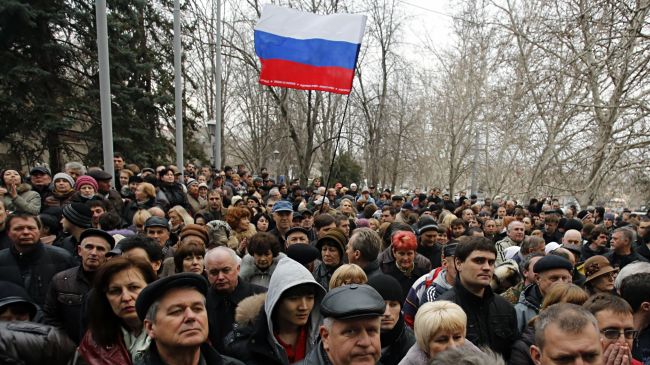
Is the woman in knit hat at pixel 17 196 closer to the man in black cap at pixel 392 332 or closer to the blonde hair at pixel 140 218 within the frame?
the blonde hair at pixel 140 218

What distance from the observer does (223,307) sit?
3.71 meters

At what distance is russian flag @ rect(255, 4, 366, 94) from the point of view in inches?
325

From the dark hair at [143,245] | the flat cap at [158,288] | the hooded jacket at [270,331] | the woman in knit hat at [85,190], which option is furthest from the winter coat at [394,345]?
the woman in knit hat at [85,190]

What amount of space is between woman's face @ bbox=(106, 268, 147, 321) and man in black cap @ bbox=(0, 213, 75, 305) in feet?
5.85

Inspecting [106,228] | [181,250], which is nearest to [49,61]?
[106,228]

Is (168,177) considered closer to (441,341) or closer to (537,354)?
(441,341)

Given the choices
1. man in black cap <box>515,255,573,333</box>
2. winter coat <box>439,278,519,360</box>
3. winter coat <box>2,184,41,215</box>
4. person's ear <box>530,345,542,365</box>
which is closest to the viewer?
person's ear <box>530,345,542,365</box>

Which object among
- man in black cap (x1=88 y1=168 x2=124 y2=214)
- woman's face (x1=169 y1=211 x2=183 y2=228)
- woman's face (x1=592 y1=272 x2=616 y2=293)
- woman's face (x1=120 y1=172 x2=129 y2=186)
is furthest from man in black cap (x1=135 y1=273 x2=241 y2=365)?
woman's face (x1=120 y1=172 x2=129 y2=186)

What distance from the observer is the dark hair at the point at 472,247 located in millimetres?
3494

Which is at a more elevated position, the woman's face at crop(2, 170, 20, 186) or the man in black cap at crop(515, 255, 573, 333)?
the woman's face at crop(2, 170, 20, 186)

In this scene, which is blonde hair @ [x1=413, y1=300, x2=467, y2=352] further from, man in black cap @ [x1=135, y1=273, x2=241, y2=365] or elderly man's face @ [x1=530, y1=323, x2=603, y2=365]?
man in black cap @ [x1=135, y1=273, x2=241, y2=365]

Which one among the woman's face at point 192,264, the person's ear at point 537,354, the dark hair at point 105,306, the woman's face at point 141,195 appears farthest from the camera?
the woman's face at point 141,195

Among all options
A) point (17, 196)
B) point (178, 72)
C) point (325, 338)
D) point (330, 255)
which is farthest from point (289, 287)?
point (178, 72)

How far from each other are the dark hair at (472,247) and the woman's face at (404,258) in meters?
1.29
